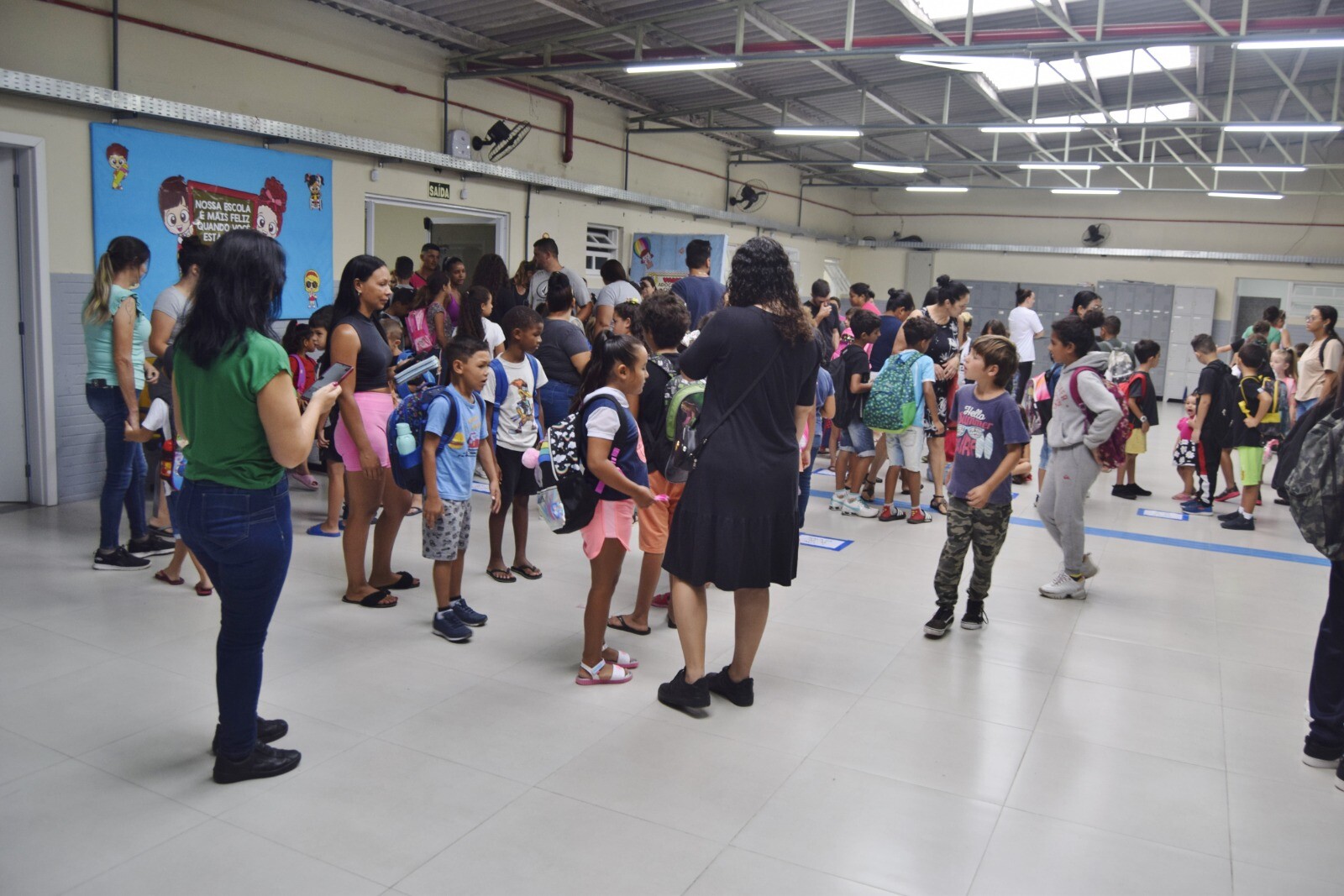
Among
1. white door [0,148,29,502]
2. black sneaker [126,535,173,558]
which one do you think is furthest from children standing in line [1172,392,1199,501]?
white door [0,148,29,502]

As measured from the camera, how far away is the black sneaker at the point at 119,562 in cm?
435

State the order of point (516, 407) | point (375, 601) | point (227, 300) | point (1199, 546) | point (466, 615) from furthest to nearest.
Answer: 1. point (1199, 546)
2. point (516, 407)
3. point (375, 601)
4. point (466, 615)
5. point (227, 300)

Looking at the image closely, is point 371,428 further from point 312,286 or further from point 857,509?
point 312,286

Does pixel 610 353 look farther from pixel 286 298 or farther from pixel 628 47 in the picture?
pixel 628 47

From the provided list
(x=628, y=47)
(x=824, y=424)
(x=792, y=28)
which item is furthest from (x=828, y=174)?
(x=824, y=424)

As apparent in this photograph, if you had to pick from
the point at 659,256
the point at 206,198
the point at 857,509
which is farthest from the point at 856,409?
the point at 659,256

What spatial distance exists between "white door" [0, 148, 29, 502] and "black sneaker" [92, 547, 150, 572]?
1665 millimetres

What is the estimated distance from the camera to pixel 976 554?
12.9ft

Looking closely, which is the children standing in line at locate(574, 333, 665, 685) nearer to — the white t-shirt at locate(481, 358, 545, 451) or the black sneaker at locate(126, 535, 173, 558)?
the white t-shirt at locate(481, 358, 545, 451)

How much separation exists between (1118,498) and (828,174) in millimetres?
11277

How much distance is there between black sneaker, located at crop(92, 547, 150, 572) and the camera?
4.35 meters

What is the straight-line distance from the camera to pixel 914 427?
5.95 meters

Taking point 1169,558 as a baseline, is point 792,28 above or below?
above

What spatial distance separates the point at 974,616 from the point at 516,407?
7.53 feet
